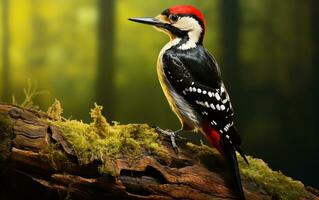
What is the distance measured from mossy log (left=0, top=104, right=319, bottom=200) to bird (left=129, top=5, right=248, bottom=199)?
16cm

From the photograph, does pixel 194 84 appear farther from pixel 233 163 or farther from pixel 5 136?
pixel 5 136

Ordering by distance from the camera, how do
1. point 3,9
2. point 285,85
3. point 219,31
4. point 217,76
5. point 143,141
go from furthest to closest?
point 285,85, point 219,31, point 3,9, point 217,76, point 143,141

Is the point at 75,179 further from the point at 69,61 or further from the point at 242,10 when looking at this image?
the point at 242,10

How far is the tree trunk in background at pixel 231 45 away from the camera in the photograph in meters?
3.57

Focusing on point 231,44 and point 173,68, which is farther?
point 231,44

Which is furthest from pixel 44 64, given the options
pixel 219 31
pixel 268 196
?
pixel 268 196

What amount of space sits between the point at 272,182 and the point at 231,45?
153 centimetres

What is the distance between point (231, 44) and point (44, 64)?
133cm

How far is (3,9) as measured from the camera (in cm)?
329

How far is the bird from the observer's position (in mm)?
2248

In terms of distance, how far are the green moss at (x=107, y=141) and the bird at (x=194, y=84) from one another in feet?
0.35

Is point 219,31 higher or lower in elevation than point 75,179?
higher

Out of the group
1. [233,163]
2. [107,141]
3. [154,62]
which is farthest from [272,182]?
[154,62]

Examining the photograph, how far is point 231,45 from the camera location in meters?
3.62
